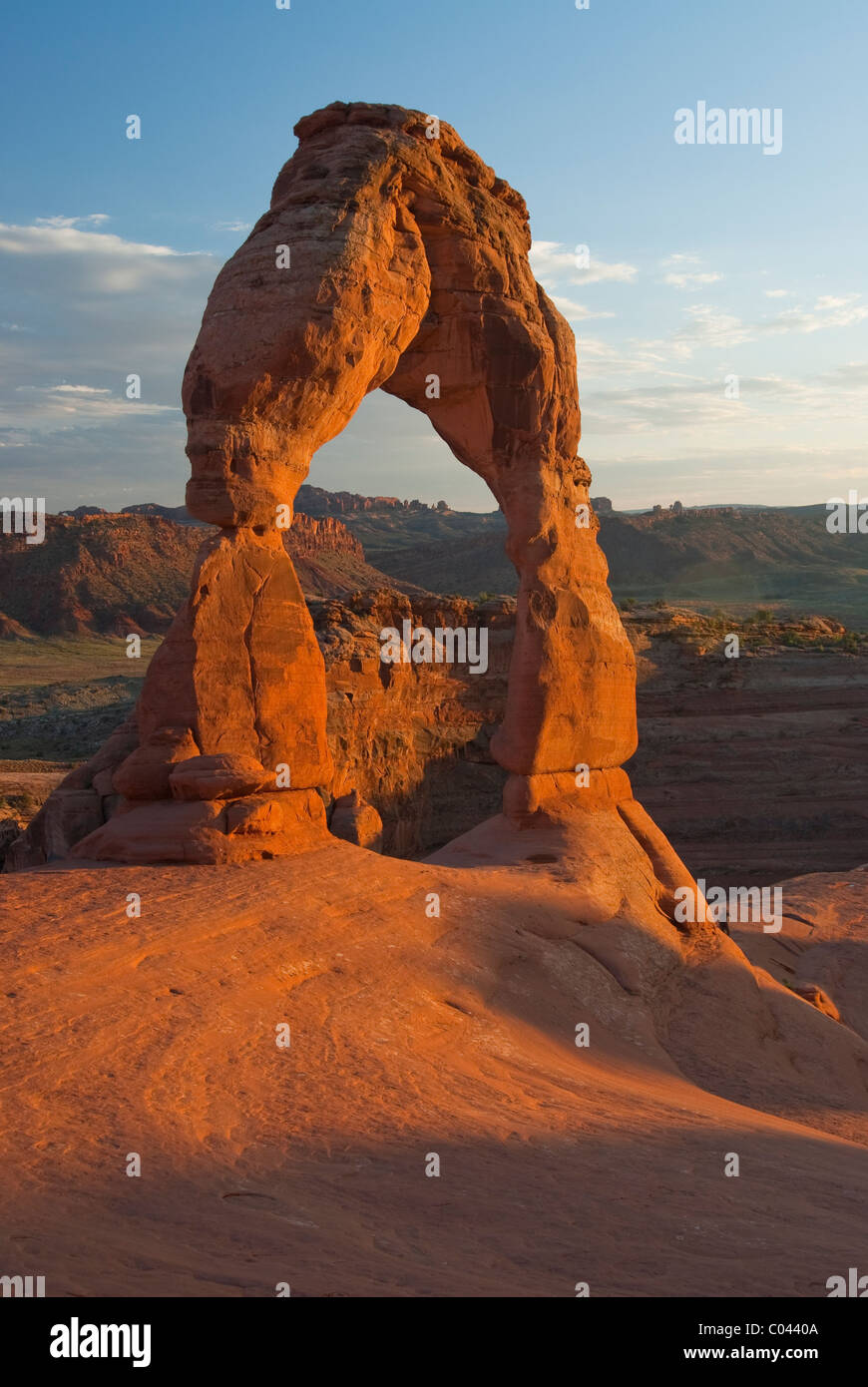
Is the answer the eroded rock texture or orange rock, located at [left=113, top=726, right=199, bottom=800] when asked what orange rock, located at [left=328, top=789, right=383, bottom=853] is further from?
orange rock, located at [left=113, top=726, right=199, bottom=800]

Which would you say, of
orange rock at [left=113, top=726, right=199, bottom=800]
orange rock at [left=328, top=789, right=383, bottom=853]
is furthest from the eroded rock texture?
orange rock at [left=328, top=789, right=383, bottom=853]

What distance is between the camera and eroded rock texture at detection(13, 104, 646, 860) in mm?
8578

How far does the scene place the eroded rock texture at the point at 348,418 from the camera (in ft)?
28.1

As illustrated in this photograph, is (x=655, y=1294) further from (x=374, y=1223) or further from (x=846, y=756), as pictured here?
(x=846, y=756)

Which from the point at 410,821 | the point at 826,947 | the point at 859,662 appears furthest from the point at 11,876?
the point at 859,662

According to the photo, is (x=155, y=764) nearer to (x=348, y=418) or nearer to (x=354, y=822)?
(x=354, y=822)

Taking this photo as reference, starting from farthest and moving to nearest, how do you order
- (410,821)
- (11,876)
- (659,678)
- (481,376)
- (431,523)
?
(431,523) → (659,678) → (410,821) → (481,376) → (11,876)

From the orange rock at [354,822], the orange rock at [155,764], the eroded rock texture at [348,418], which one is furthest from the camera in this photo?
the orange rock at [354,822]

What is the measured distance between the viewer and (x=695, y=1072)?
8.57 meters

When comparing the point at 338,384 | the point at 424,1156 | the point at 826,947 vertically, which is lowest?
the point at 826,947

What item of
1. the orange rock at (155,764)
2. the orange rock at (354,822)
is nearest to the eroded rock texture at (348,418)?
the orange rock at (155,764)

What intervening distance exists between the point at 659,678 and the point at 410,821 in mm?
7607

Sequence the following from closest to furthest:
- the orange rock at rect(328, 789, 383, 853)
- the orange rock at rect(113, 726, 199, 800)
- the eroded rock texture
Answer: the orange rock at rect(113, 726, 199, 800) → the eroded rock texture → the orange rock at rect(328, 789, 383, 853)

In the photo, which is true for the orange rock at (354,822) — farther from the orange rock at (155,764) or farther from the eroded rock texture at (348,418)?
the orange rock at (155,764)
